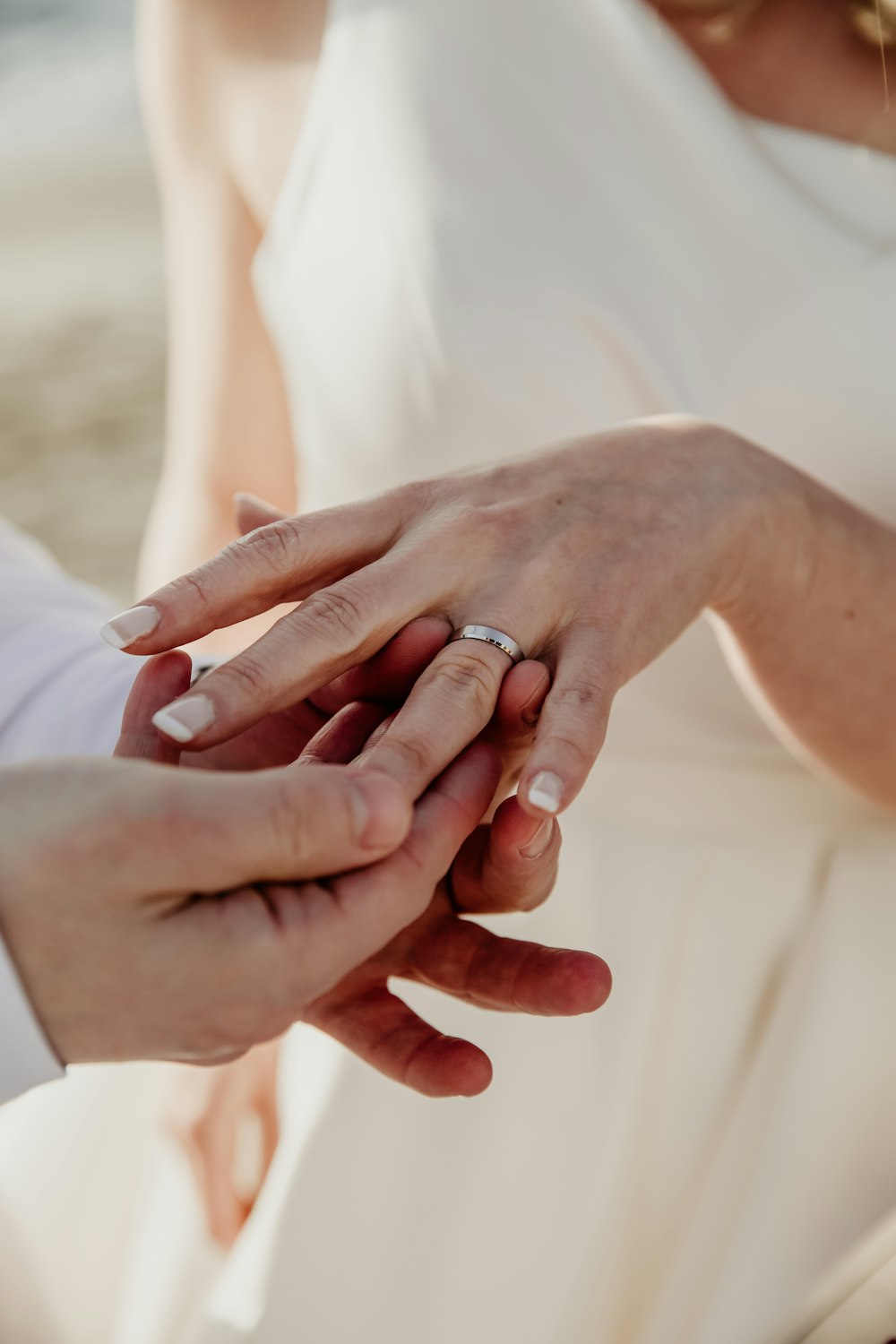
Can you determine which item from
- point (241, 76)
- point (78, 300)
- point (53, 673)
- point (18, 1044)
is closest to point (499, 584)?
point (18, 1044)

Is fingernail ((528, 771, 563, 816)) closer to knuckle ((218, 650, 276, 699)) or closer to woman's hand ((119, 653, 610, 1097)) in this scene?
woman's hand ((119, 653, 610, 1097))

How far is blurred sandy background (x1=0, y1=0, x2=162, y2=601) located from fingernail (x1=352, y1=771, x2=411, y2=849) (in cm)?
292

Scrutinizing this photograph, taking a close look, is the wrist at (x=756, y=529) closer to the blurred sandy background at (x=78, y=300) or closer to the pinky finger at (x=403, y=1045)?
the pinky finger at (x=403, y=1045)

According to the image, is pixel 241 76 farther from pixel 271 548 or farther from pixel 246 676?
pixel 246 676

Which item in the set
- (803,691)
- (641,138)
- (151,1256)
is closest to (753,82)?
(641,138)

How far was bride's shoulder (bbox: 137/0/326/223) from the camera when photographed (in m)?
1.44

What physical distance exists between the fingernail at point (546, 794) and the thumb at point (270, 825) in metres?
0.09

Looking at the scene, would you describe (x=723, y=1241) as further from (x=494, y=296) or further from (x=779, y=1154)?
(x=494, y=296)

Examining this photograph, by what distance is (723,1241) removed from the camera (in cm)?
100

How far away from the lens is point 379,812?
665 mm

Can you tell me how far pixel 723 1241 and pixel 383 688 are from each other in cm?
56

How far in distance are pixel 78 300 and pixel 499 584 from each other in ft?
16.0

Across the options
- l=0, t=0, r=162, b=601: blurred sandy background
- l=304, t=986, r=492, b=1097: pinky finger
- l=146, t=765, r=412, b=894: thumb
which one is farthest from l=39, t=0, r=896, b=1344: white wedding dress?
l=0, t=0, r=162, b=601: blurred sandy background

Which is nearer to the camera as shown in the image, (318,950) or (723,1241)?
(318,950)
